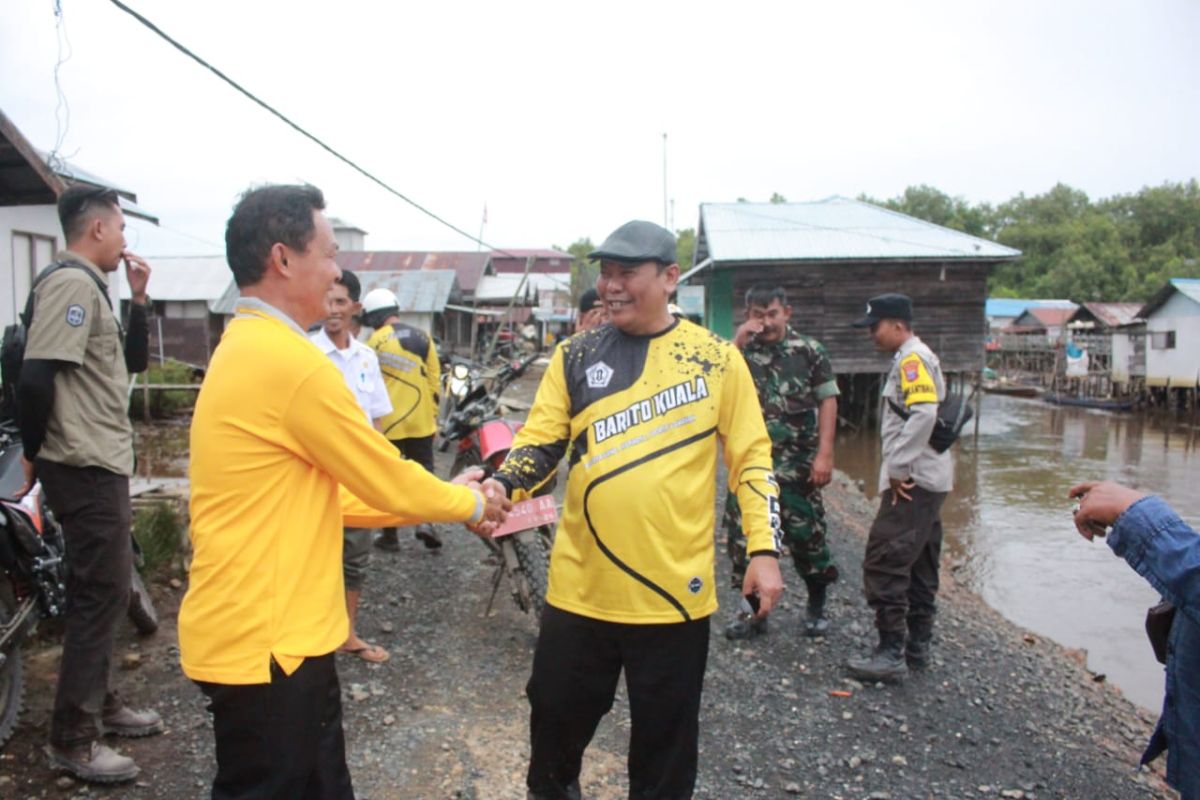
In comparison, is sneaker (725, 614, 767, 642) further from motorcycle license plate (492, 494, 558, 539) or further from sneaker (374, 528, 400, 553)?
sneaker (374, 528, 400, 553)

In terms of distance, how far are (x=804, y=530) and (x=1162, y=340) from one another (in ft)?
99.0

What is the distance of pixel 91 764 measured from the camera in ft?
10.0

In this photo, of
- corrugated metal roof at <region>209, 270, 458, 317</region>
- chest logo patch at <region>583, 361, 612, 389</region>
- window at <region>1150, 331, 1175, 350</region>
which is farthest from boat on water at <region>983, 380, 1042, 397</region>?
chest logo patch at <region>583, 361, 612, 389</region>

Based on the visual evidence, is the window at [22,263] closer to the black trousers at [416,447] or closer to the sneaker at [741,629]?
the black trousers at [416,447]

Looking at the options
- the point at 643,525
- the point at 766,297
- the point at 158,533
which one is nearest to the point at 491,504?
the point at 643,525

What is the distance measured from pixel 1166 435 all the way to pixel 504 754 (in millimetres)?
23730

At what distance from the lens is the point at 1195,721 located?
184 centimetres

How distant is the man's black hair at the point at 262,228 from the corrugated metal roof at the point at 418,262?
3826cm

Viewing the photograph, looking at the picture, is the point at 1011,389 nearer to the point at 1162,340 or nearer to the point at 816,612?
the point at 1162,340

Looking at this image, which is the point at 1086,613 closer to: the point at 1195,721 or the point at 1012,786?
the point at 1012,786

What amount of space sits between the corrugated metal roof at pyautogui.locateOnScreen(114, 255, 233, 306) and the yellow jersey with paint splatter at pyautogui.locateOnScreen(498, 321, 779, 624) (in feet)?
86.9

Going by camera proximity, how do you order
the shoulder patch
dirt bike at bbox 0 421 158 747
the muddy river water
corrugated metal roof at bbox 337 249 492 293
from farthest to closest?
1. corrugated metal roof at bbox 337 249 492 293
2. the muddy river water
3. the shoulder patch
4. dirt bike at bbox 0 421 158 747

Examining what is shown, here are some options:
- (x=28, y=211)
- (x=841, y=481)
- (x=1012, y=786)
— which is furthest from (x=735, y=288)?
(x=1012, y=786)

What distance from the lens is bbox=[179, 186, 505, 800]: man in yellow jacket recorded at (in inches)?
73.7
